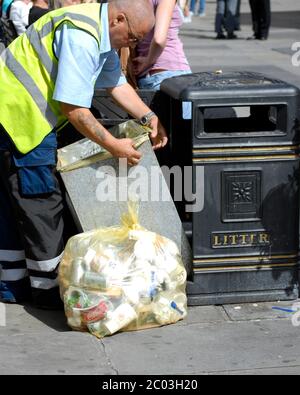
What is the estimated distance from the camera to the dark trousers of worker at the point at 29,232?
15.6ft

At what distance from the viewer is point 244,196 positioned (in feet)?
16.1

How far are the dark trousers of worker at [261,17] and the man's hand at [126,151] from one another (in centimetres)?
1265

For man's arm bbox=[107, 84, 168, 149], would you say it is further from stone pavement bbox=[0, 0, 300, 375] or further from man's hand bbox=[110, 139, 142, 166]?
stone pavement bbox=[0, 0, 300, 375]

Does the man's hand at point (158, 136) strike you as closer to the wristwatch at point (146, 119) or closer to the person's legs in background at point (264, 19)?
the wristwatch at point (146, 119)

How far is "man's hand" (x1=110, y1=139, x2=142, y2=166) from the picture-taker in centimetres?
470

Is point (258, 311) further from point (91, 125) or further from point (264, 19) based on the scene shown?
point (264, 19)

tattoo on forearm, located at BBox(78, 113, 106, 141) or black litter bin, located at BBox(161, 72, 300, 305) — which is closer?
tattoo on forearm, located at BBox(78, 113, 106, 141)

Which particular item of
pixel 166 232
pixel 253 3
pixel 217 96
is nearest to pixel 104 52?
pixel 217 96

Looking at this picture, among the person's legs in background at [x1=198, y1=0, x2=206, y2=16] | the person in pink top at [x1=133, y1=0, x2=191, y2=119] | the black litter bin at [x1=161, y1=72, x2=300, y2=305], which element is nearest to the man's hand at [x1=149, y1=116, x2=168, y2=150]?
the black litter bin at [x1=161, y1=72, x2=300, y2=305]

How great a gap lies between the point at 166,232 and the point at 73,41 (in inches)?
45.3

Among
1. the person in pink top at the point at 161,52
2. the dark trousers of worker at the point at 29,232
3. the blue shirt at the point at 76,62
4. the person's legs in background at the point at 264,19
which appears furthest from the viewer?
the person's legs in background at the point at 264,19

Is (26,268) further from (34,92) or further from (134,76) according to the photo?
(134,76)

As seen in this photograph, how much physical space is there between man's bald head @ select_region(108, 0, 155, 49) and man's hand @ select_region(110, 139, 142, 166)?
21.0 inches

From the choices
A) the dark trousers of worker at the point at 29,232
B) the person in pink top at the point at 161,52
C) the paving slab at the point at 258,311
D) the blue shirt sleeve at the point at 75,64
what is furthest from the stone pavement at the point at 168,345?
the person in pink top at the point at 161,52
